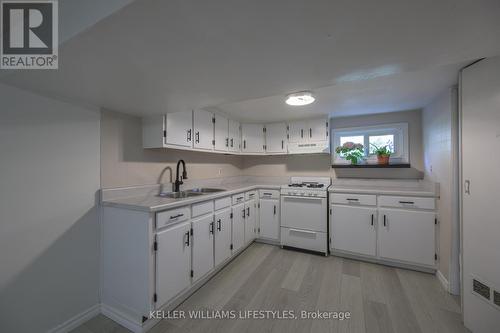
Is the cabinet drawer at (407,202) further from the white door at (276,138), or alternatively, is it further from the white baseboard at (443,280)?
the white door at (276,138)

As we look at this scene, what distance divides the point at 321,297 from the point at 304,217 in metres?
1.09

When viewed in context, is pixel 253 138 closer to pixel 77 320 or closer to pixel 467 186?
pixel 467 186

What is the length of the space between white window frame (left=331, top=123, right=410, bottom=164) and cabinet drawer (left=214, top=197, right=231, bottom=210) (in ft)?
6.34

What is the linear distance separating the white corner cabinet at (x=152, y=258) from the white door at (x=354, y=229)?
5.38 feet

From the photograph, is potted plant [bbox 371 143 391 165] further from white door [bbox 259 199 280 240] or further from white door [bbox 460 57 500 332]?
white door [bbox 259 199 280 240]

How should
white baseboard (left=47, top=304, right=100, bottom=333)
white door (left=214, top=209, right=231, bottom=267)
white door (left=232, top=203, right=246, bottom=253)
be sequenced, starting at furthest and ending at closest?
white door (left=232, top=203, right=246, bottom=253), white door (left=214, top=209, right=231, bottom=267), white baseboard (left=47, top=304, right=100, bottom=333)

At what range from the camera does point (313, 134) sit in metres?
3.09

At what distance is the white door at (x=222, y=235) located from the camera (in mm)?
2168

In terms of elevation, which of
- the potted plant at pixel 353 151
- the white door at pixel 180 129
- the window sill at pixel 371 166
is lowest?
the window sill at pixel 371 166

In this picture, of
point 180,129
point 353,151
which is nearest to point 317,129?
point 353,151

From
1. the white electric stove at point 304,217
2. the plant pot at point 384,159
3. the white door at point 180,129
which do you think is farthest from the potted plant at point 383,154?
the white door at point 180,129

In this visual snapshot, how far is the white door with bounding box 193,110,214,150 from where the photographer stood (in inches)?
92.5

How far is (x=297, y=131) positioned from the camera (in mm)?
3209

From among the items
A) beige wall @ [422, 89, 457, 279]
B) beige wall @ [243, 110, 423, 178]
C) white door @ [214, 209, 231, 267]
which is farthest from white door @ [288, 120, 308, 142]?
white door @ [214, 209, 231, 267]
